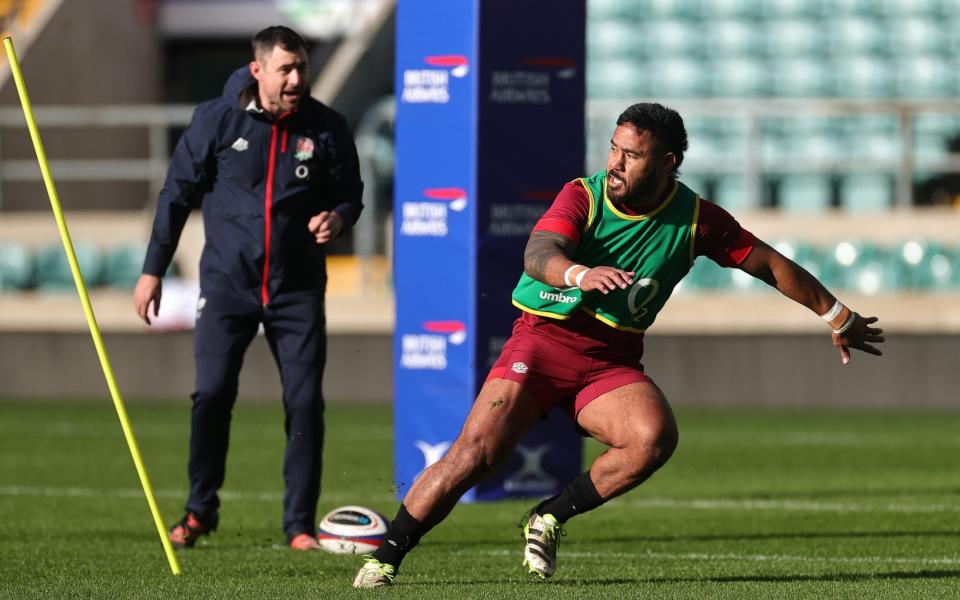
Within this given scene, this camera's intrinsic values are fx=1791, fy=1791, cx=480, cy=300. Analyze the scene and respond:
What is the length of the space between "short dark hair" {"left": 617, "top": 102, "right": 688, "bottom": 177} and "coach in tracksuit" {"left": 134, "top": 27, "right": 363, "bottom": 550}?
6.30ft

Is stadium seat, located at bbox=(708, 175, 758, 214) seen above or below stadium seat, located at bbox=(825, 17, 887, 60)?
below

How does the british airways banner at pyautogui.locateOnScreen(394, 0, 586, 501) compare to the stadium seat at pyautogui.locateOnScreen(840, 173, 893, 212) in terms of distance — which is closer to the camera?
the british airways banner at pyautogui.locateOnScreen(394, 0, 586, 501)

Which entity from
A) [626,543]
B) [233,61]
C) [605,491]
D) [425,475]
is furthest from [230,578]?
[233,61]

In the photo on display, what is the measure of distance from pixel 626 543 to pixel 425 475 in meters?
2.07

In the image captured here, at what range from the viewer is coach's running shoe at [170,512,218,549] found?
8172mm

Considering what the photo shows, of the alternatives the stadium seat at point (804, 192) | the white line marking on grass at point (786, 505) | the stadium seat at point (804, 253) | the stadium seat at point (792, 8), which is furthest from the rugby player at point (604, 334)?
the stadium seat at point (792, 8)

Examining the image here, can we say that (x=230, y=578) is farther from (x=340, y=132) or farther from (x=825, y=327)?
(x=825, y=327)

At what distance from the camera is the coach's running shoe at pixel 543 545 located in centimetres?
675

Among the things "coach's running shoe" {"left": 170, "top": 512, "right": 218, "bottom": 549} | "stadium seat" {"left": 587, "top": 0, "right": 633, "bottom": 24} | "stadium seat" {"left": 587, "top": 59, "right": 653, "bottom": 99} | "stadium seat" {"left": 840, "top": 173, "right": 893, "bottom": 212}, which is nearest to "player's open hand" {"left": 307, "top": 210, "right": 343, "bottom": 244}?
"coach's running shoe" {"left": 170, "top": 512, "right": 218, "bottom": 549}

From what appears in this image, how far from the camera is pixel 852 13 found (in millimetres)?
23453

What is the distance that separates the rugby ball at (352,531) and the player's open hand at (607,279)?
2433 mm

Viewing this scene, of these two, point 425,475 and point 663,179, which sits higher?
point 663,179

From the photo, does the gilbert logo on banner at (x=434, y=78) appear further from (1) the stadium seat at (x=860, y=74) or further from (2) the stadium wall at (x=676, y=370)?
(1) the stadium seat at (x=860, y=74)

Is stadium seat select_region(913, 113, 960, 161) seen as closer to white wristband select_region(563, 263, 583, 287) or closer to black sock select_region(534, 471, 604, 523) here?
black sock select_region(534, 471, 604, 523)
